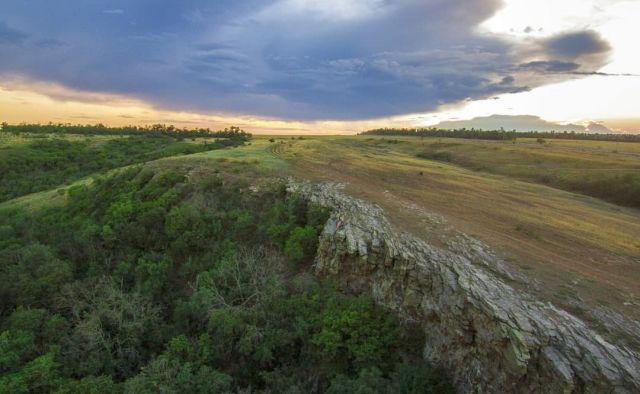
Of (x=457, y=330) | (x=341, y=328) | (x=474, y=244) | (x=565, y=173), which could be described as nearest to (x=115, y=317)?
(x=341, y=328)

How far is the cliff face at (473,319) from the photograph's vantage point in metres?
7.22

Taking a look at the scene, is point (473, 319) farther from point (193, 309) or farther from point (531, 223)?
point (193, 309)

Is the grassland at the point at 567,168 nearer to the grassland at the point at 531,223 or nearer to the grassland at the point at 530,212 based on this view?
the grassland at the point at 530,212

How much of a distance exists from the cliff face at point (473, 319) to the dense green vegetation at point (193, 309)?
831 mm

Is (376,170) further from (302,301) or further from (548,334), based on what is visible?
(548,334)

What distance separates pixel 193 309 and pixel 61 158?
174 ft

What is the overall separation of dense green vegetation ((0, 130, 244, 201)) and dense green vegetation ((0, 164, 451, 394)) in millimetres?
23089

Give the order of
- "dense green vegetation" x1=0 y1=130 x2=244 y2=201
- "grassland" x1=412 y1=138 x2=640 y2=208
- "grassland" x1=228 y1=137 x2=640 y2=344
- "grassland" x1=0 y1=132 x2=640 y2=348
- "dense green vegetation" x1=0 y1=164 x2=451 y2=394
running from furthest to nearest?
"dense green vegetation" x1=0 y1=130 x2=244 y2=201
"grassland" x1=412 y1=138 x2=640 y2=208
"dense green vegetation" x1=0 y1=164 x2=451 y2=394
"grassland" x1=0 y1=132 x2=640 y2=348
"grassland" x1=228 y1=137 x2=640 y2=344

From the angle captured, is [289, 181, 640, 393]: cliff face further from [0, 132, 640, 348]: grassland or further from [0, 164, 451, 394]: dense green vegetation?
[0, 132, 640, 348]: grassland

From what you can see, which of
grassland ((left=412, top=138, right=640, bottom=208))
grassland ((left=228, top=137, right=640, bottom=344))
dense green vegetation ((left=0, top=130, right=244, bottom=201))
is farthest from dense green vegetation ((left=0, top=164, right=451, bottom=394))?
dense green vegetation ((left=0, top=130, right=244, bottom=201))

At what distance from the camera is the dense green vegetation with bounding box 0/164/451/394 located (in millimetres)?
11047

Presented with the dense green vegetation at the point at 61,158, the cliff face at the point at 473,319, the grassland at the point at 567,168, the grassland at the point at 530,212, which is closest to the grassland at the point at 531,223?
the grassland at the point at 530,212

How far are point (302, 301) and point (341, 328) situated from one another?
8.28ft

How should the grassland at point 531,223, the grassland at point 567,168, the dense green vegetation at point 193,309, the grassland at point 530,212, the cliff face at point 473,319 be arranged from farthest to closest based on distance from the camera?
the grassland at point 567,168
the dense green vegetation at point 193,309
the grassland at point 530,212
the grassland at point 531,223
the cliff face at point 473,319
